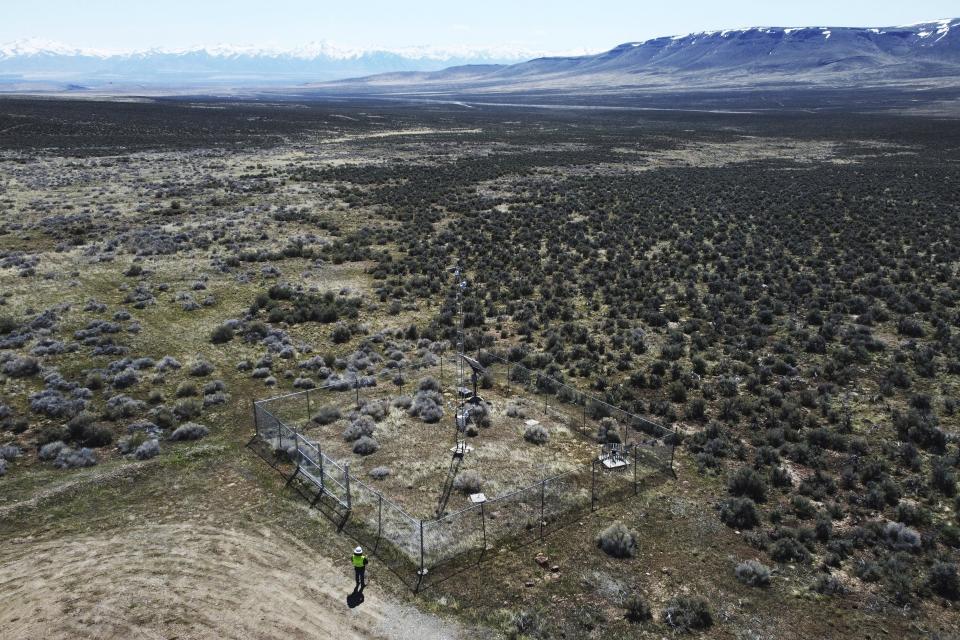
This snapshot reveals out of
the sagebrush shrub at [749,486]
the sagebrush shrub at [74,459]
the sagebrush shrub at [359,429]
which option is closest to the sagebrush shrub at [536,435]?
the sagebrush shrub at [359,429]

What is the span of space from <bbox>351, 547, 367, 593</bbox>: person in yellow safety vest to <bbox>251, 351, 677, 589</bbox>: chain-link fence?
0.80m

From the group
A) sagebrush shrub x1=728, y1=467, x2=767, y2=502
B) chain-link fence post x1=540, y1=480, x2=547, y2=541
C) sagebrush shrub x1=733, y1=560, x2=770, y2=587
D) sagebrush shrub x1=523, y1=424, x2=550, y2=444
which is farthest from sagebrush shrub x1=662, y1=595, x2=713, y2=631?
sagebrush shrub x1=523, y1=424, x2=550, y2=444

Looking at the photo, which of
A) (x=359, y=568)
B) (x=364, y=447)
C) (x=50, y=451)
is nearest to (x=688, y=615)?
(x=359, y=568)

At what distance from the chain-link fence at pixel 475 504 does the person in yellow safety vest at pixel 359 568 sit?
2.64 ft

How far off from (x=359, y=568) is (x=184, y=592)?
364 centimetres

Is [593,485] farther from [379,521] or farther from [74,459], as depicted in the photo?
[74,459]

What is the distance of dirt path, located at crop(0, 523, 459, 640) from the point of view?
12.1 m

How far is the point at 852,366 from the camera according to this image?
82.4 feet

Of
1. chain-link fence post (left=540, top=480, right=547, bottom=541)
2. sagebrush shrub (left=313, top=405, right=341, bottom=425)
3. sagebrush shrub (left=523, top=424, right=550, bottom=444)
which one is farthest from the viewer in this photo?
sagebrush shrub (left=313, top=405, right=341, bottom=425)

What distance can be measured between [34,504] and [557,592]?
13218 millimetres

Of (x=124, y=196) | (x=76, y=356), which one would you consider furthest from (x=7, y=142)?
(x=76, y=356)

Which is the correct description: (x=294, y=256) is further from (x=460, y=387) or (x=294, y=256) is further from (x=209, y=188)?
(x=209, y=188)

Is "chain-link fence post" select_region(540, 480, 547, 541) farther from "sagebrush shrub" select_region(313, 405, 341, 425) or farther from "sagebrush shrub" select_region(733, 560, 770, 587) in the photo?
"sagebrush shrub" select_region(313, 405, 341, 425)

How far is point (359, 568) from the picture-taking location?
13.1 m
